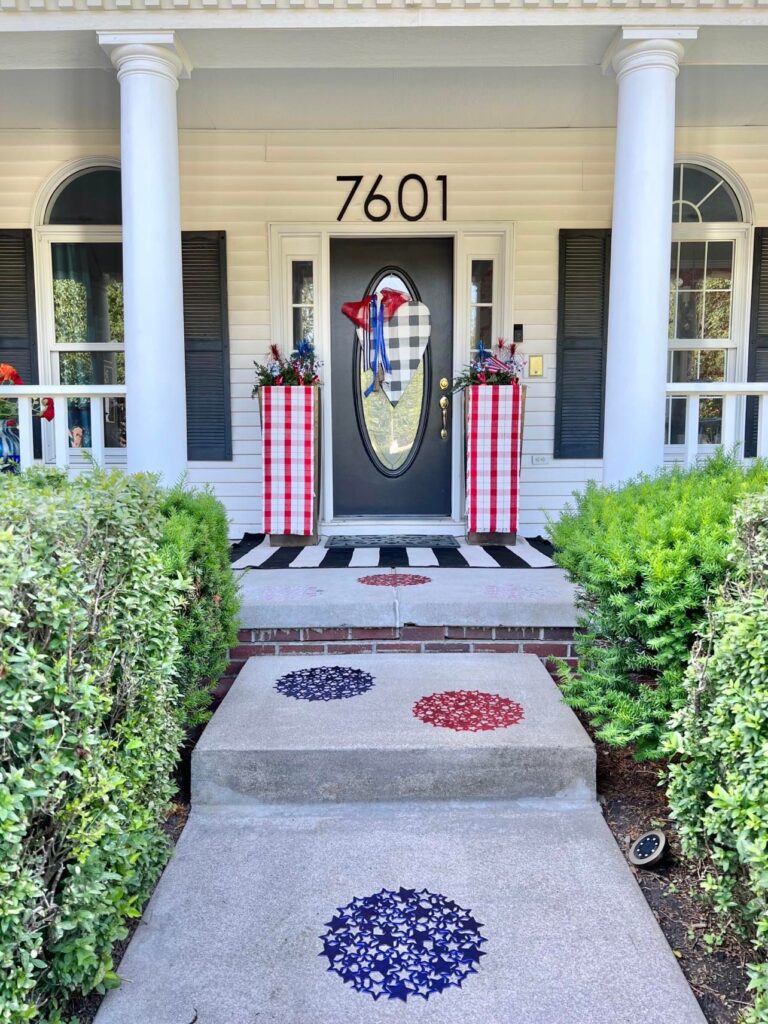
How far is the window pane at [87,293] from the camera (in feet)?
16.8

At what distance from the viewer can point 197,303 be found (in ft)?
16.7

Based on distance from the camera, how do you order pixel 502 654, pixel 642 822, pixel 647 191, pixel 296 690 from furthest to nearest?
pixel 647 191 < pixel 502 654 < pixel 296 690 < pixel 642 822

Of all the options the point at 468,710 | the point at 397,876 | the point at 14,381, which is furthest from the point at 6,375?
the point at 397,876

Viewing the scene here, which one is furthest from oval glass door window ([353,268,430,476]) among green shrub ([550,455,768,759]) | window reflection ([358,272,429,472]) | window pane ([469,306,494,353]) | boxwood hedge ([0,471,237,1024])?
boxwood hedge ([0,471,237,1024])

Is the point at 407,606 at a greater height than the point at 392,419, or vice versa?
the point at 392,419

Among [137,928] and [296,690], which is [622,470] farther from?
[137,928]

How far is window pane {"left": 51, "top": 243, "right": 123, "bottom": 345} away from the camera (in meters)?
5.12

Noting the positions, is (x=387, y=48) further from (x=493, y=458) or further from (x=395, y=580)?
(x=395, y=580)

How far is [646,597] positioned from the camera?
80.0 inches

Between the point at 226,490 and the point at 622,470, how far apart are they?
275 cm

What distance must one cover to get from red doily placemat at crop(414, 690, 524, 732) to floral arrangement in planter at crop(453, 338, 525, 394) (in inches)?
101

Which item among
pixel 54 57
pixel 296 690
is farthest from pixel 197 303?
pixel 296 690

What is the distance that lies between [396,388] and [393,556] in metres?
1.52

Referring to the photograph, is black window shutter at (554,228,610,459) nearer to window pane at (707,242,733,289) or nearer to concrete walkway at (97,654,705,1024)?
window pane at (707,242,733,289)
